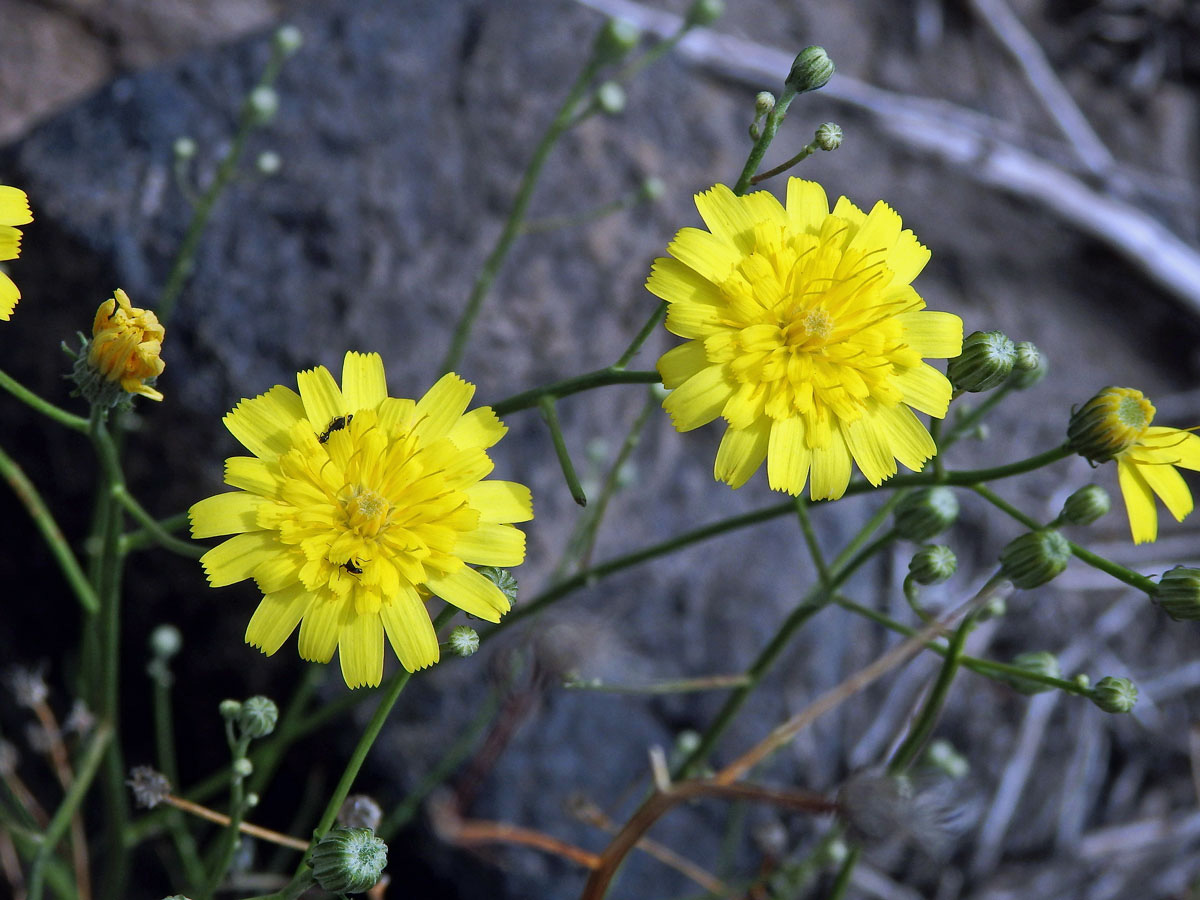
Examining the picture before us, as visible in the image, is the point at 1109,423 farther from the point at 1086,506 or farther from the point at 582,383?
the point at 582,383

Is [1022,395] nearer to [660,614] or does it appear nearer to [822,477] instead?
[660,614]

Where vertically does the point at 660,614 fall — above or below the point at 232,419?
below

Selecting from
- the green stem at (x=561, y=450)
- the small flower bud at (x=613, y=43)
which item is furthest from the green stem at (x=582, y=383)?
the small flower bud at (x=613, y=43)

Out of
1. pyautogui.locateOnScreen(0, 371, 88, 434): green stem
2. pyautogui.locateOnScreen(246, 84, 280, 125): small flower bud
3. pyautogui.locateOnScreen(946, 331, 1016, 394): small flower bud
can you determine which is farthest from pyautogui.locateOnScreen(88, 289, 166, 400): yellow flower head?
pyautogui.locateOnScreen(946, 331, 1016, 394): small flower bud

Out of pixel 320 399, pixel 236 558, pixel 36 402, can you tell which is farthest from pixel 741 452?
pixel 36 402

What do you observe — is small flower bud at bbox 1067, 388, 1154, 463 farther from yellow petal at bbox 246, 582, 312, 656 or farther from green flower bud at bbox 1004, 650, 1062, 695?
yellow petal at bbox 246, 582, 312, 656

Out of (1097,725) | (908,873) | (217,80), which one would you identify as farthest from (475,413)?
(1097,725)

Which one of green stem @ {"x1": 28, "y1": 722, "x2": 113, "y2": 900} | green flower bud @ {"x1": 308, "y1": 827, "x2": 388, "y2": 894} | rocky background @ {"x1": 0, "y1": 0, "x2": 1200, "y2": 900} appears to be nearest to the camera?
green flower bud @ {"x1": 308, "y1": 827, "x2": 388, "y2": 894}
